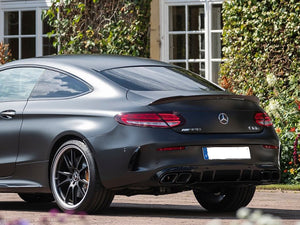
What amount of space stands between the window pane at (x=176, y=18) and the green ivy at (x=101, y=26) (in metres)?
0.44

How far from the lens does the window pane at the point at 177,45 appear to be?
15578 mm

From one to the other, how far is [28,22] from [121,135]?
34.0 feet

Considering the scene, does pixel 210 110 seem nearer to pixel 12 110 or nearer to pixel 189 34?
pixel 12 110

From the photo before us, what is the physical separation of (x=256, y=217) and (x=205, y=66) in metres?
12.3

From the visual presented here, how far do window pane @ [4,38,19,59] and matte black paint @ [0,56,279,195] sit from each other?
30.2ft

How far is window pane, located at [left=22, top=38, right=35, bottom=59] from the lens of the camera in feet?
55.3

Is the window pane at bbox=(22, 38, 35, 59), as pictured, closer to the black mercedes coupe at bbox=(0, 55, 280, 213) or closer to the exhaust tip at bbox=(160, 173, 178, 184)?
the black mercedes coupe at bbox=(0, 55, 280, 213)

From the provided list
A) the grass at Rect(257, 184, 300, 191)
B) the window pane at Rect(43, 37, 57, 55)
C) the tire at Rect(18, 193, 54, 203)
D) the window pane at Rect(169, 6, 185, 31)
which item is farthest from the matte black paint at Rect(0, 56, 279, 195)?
the window pane at Rect(43, 37, 57, 55)

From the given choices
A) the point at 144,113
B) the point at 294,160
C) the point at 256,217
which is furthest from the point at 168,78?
the point at 256,217

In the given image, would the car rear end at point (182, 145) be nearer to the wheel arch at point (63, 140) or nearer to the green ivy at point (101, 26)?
the wheel arch at point (63, 140)

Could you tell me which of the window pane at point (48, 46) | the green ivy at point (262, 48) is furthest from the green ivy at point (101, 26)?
the green ivy at point (262, 48)

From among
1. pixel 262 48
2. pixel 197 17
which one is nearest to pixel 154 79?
pixel 262 48

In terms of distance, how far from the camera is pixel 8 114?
25.5 ft

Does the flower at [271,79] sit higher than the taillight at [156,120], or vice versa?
the flower at [271,79]
